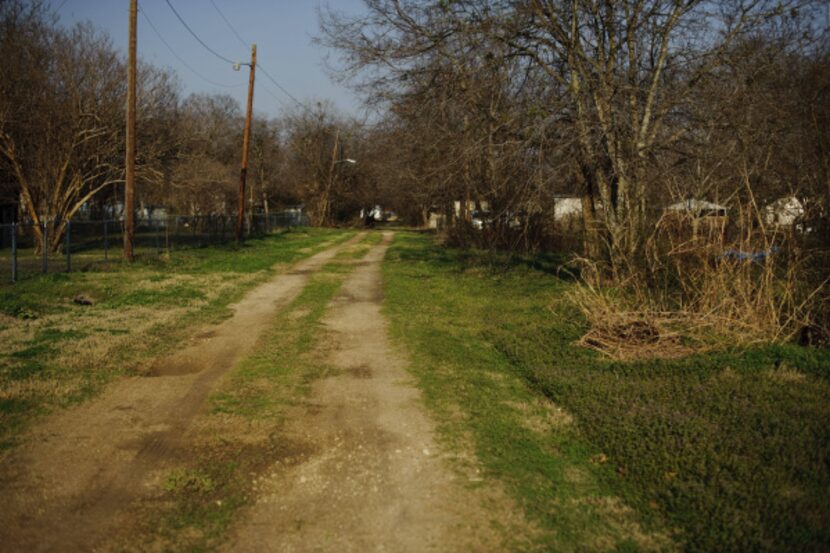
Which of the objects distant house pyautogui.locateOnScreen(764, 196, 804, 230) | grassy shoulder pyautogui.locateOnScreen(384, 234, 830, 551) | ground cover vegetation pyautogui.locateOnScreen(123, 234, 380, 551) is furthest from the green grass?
distant house pyautogui.locateOnScreen(764, 196, 804, 230)

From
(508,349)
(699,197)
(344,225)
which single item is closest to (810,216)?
(699,197)

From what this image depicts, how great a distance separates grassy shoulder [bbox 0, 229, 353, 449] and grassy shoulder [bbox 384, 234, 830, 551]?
142 inches

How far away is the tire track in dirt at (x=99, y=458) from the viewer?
392 cm

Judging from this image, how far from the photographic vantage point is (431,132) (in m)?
16.0

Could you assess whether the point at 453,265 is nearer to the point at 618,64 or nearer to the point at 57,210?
the point at 618,64

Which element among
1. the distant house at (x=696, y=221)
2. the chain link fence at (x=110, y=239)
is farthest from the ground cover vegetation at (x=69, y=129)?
the distant house at (x=696, y=221)

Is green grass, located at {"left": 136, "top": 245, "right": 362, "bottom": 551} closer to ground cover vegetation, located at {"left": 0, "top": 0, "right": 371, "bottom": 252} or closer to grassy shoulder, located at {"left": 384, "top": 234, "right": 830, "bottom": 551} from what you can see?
grassy shoulder, located at {"left": 384, "top": 234, "right": 830, "bottom": 551}

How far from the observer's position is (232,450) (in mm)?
5188

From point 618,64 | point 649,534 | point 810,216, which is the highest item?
point 618,64

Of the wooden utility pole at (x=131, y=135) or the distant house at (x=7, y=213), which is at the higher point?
the wooden utility pole at (x=131, y=135)

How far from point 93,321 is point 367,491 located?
7843mm

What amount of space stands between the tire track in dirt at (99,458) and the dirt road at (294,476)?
11mm

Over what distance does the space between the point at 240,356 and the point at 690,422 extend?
532 centimetres

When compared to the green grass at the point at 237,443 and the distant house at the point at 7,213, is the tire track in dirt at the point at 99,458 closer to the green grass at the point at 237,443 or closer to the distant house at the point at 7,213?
the green grass at the point at 237,443
